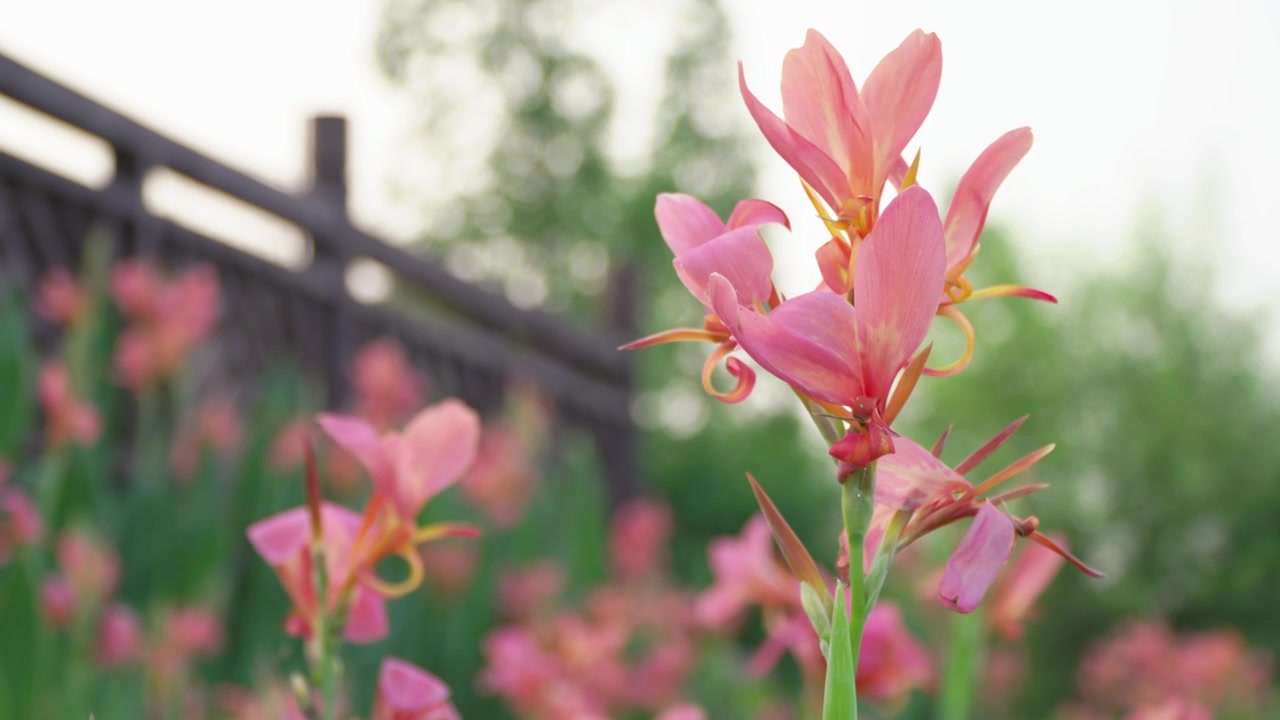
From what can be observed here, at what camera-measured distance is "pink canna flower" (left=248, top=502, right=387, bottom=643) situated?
58 cm

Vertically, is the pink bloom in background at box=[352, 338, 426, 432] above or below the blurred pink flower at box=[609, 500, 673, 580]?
above

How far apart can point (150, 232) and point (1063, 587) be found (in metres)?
4.08

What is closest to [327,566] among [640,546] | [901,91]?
[901,91]

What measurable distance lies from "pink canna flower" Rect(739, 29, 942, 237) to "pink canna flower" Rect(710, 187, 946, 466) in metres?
0.05

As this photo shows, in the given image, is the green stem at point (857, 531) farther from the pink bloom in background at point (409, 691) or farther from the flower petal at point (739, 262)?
the pink bloom in background at point (409, 691)

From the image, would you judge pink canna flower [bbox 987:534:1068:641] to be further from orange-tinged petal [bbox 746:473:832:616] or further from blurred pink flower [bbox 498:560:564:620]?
blurred pink flower [bbox 498:560:564:620]

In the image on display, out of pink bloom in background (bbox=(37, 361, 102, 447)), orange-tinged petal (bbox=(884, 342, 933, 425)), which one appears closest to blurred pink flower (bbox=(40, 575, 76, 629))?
pink bloom in background (bbox=(37, 361, 102, 447))

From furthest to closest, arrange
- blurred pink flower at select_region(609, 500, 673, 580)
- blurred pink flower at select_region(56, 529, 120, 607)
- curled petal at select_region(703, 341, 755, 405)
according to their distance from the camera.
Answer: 1. blurred pink flower at select_region(609, 500, 673, 580)
2. blurred pink flower at select_region(56, 529, 120, 607)
3. curled petal at select_region(703, 341, 755, 405)

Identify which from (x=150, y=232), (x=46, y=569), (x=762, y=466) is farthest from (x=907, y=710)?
(x=762, y=466)

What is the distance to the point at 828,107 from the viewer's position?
1.56 feet

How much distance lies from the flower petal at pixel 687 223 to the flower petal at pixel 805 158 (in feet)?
0.15

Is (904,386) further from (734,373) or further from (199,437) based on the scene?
(199,437)

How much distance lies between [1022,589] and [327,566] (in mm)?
431

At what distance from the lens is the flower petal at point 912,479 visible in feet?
1.39
